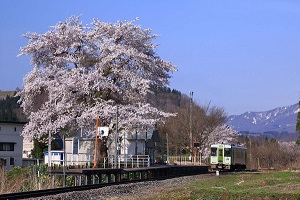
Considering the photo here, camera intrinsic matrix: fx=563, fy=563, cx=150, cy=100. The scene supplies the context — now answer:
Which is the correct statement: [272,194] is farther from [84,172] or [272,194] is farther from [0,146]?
[0,146]

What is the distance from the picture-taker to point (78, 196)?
74.1ft

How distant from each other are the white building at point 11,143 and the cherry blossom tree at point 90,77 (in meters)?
15.4

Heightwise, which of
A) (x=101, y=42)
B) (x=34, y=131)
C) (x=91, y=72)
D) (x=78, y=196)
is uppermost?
(x=101, y=42)

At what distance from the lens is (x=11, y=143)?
6425cm

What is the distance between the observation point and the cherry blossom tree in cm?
4566

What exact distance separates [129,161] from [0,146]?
19422 mm

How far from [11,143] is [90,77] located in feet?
74.6

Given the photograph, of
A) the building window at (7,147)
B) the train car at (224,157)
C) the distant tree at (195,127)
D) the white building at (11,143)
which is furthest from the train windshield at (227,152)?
the building window at (7,147)

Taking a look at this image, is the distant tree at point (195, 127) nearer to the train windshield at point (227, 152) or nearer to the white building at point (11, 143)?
the train windshield at point (227, 152)

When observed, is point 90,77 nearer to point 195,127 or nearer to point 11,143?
point 11,143

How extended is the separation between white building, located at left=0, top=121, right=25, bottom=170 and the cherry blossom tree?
15425mm

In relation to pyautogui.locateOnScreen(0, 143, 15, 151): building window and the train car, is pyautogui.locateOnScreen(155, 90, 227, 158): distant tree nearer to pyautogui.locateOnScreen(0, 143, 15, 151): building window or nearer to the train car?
the train car

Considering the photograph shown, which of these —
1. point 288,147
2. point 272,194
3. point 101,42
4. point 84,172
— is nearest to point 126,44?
point 101,42

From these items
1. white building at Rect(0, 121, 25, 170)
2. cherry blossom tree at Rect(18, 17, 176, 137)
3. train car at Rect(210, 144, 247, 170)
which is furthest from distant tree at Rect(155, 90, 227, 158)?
cherry blossom tree at Rect(18, 17, 176, 137)
